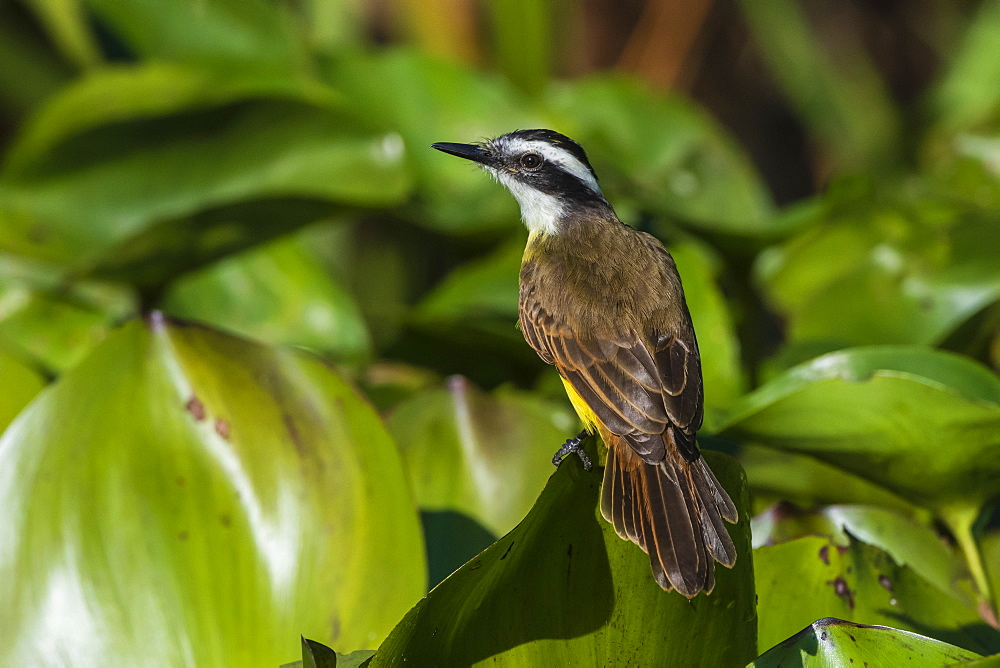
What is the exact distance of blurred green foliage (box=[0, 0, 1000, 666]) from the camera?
132cm

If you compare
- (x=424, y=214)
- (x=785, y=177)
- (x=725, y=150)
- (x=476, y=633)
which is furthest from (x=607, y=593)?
(x=785, y=177)

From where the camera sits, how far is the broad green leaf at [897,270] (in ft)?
7.14

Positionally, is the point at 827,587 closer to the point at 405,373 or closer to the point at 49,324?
the point at 405,373

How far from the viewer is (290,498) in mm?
1441

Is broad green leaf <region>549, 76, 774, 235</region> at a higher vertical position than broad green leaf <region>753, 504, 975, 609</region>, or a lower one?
higher

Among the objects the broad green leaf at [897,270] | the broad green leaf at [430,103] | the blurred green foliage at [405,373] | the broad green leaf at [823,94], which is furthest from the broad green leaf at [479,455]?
the broad green leaf at [823,94]

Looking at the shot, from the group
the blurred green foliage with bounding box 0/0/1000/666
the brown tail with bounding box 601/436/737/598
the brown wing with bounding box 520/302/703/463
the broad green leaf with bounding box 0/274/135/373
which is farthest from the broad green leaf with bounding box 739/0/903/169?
the brown tail with bounding box 601/436/737/598

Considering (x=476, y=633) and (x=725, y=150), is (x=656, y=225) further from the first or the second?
(x=476, y=633)

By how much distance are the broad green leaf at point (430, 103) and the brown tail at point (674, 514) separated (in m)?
1.93

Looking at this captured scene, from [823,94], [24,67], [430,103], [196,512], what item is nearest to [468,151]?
[196,512]

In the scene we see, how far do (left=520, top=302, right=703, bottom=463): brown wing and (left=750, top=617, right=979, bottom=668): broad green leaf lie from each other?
0.28 metres

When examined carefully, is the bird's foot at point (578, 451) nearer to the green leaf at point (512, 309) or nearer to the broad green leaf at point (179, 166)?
the green leaf at point (512, 309)

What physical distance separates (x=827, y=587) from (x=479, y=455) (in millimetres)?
590

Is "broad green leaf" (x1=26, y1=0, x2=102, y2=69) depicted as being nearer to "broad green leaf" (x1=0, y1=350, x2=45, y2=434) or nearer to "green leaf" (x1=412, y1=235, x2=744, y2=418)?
"green leaf" (x1=412, y1=235, x2=744, y2=418)
